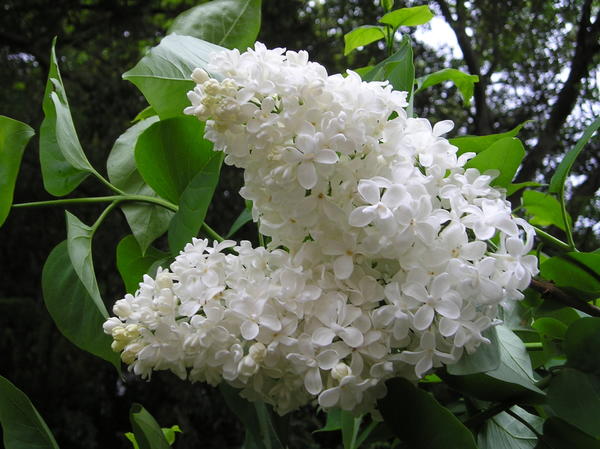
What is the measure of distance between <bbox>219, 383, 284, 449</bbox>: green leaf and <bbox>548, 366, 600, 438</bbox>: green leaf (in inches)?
5.1

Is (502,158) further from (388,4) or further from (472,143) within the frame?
(388,4)

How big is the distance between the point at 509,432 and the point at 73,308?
0.76 feet

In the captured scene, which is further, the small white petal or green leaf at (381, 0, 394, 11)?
green leaf at (381, 0, 394, 11)

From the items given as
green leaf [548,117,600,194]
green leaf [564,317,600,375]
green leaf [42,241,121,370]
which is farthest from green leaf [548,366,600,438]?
green leaf [42,241,121,370]

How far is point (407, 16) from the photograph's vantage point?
1.41 ft

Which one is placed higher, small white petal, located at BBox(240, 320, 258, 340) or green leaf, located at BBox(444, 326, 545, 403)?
small white petal, located at BBox(240, 320, 258, 340)

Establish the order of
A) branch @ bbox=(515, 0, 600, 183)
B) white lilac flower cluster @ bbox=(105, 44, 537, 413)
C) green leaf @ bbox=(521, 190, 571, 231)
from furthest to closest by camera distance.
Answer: branch @ bbox=(515, 0, 600, 183) → green leaf @ bbox=(521, 190, 571, 231) → white lilac flower cluster @ bbox=(105, 44, 537, 413)

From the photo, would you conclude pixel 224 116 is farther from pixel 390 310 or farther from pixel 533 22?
pixel 533 22

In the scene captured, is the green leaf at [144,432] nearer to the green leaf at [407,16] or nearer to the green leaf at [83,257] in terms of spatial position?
the green leaf at [83,257]

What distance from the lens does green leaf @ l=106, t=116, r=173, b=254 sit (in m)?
0.40

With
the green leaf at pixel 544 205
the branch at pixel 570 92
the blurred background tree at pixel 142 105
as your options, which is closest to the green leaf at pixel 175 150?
the green leaf at pixel 544 205

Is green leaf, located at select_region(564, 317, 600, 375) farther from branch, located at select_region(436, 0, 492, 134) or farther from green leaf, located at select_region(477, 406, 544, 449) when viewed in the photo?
branch, located at select_region(436, 0, 492, 134)

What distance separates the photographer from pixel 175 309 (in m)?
0.27

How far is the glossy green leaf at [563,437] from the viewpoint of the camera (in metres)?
0.30
